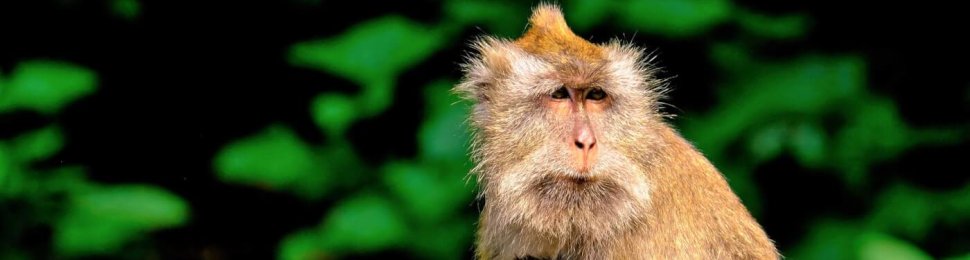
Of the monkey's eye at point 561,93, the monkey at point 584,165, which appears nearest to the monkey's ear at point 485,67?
the monkey at point 584,165

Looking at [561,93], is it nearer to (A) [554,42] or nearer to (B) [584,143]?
(A) [554,42]

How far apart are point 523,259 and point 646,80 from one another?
2.48ft

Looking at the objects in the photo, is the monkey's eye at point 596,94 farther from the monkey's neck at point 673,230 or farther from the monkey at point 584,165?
the monkey's neck at point 673,230

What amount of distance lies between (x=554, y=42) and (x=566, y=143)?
37 cm

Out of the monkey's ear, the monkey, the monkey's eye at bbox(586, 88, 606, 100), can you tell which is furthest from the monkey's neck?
the monkey's ear

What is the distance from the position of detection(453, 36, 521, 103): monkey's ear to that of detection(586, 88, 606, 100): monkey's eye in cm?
27

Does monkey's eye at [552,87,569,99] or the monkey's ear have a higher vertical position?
the monkey's ear

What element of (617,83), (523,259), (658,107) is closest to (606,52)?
(617,83)

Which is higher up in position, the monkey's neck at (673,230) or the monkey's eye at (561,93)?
the monkey's eye at (561,93)

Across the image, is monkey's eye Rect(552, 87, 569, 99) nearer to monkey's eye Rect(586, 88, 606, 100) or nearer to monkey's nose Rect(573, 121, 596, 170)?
monkey's eye Rect(586, 88, 606, 100)

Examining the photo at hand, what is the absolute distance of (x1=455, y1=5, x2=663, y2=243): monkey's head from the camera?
350 centimetres

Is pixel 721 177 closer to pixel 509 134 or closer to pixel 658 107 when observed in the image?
pixel 658 107

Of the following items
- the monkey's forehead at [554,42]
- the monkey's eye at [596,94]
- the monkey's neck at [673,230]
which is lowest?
the monkey's neck at [673,230]

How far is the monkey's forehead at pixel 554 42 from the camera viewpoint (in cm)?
364
